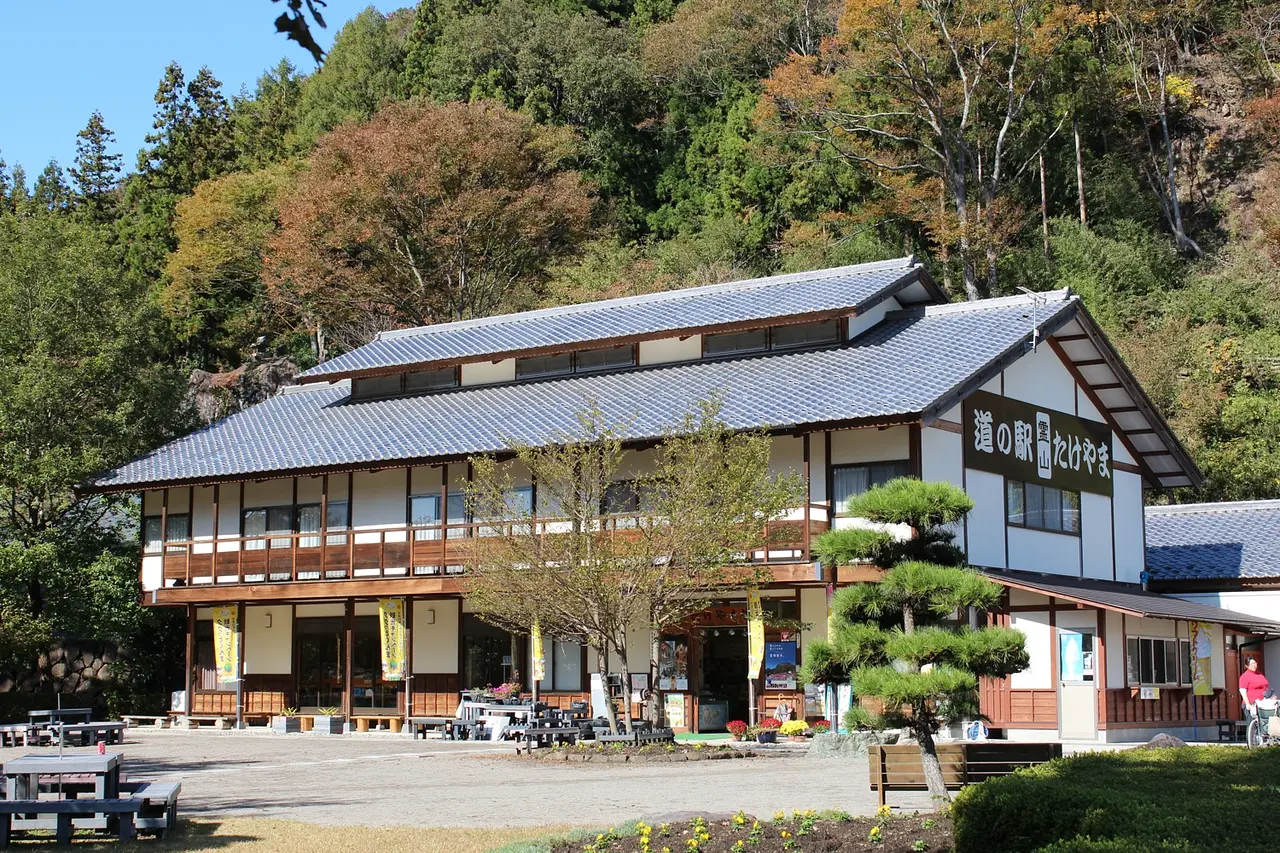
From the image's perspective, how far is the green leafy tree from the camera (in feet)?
41.5

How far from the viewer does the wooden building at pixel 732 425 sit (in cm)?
2566

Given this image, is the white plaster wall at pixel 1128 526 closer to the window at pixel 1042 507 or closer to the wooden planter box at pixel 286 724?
the window at pixel 1042 507

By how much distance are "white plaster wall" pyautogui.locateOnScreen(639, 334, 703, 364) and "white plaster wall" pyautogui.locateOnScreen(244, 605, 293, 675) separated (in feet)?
32.4

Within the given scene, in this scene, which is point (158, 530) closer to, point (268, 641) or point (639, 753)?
point (268, 641)

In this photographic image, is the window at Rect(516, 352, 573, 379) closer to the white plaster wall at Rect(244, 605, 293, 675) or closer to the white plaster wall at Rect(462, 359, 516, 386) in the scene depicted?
the white plaster wall at Rect(462, 359, 516, 386)

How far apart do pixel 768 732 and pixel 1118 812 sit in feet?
54.1

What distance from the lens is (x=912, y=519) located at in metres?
13.4

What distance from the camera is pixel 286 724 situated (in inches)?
1195

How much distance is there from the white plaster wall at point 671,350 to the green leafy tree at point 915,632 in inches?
660

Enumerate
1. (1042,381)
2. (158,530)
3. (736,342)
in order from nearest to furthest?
(1042,381) < (736,342) < (158,530)

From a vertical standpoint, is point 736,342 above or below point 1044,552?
above

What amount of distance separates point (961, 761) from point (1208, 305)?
101ft

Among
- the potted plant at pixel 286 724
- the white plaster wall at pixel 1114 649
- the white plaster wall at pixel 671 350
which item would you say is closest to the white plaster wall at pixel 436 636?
the potted plant at pixel 286 724

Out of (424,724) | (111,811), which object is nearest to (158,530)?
(424,724)
